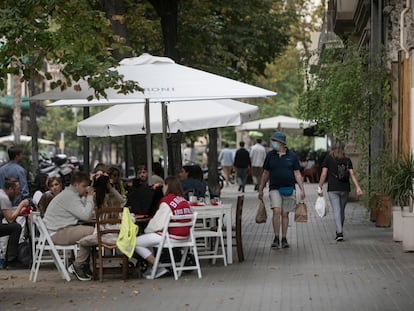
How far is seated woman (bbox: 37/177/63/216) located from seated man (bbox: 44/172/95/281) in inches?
40.9

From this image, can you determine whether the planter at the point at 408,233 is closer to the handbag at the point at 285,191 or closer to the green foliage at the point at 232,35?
the handbag at the point at 285,191

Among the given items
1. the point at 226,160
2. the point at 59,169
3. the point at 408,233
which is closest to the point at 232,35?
the point at 59,169

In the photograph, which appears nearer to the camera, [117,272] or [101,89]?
[101,89]

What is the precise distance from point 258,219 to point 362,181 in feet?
18.3

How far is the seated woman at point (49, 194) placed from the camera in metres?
14.7

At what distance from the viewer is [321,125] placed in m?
22.1

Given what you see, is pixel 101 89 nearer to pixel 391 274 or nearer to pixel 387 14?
pixel 391 274

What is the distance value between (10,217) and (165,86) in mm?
2789

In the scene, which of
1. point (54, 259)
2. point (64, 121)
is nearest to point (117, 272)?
point (54, 259)

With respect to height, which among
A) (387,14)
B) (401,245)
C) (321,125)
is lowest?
(401,245)

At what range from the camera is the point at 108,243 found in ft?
43.0

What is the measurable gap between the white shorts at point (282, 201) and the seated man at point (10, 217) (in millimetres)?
3853

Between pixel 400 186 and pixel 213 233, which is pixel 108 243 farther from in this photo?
pixel 400 186

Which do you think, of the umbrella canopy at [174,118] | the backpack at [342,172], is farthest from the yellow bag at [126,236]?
the backpack at [342,172]
